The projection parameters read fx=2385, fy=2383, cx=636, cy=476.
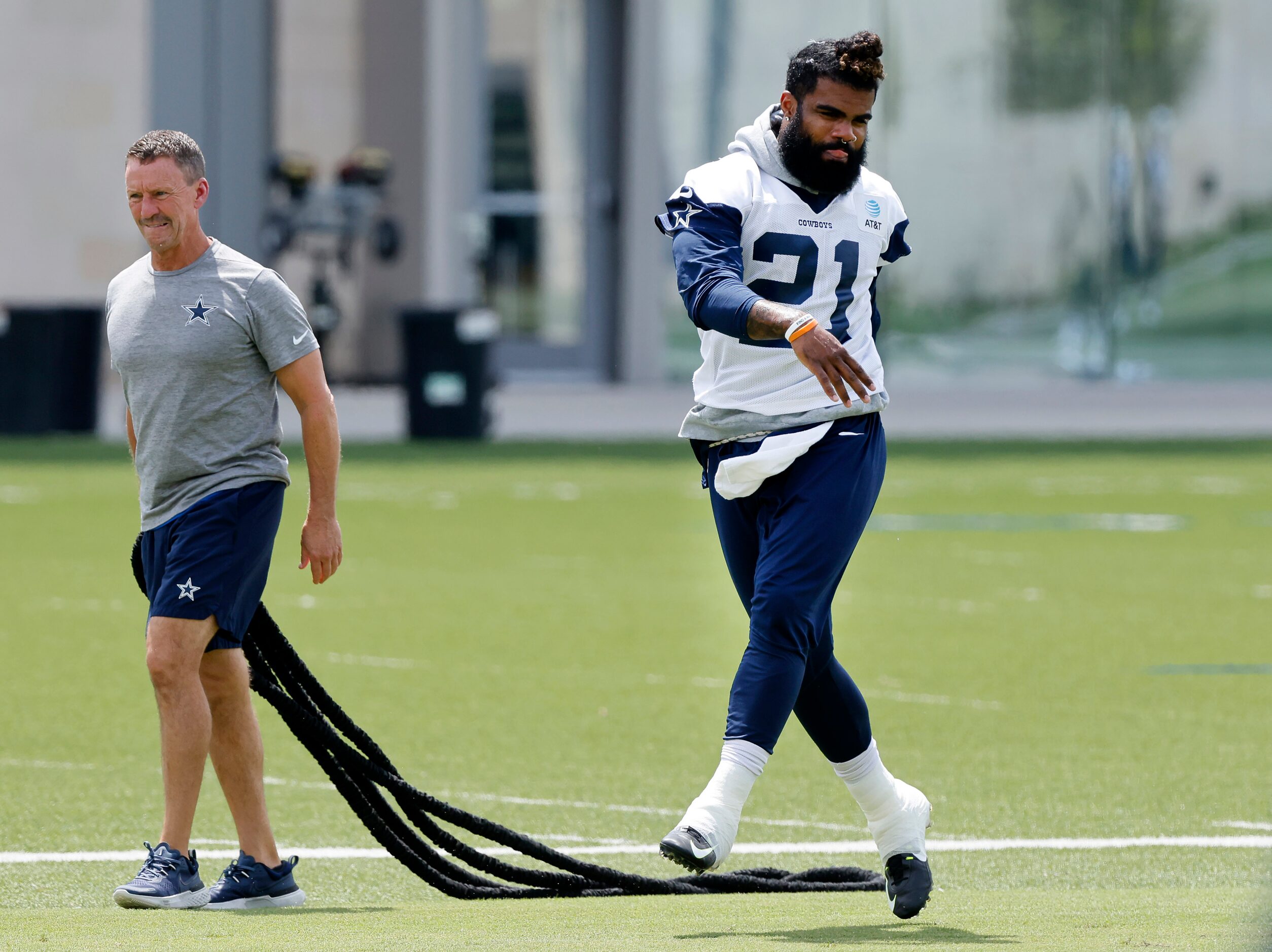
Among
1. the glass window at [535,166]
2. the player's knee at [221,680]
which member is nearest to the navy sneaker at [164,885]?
the player's knee at [221,680]

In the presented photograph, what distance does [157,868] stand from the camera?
18.5ft

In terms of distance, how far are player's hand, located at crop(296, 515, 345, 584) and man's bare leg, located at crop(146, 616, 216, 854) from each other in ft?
0.93

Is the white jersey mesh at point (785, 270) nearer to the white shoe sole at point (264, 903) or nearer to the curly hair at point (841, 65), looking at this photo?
the curly hair at point (841, 65)

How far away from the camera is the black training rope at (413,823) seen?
5883 millimetres

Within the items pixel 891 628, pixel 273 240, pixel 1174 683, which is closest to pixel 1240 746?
pixel 1174 683

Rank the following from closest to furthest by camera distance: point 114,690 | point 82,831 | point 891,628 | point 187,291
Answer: point 187,291
point 82,831
point 114,690
point 891,628

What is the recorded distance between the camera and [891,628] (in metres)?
11.2

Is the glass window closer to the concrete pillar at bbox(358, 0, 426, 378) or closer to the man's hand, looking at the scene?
the concrete pillar at bbox(358, 0, 426, 378)

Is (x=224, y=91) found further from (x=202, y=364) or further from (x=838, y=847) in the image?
(x=202, y=364)

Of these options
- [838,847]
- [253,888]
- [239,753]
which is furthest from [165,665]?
[838,847]

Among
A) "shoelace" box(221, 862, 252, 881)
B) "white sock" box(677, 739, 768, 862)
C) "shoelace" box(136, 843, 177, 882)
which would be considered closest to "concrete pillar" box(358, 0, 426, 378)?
"shoelace" box(221, 862, 252, 881)

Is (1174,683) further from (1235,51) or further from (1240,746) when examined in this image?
(1235,51)

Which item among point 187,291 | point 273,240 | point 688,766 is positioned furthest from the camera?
point 273,240

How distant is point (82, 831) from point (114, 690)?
8.34ft
